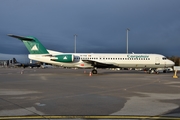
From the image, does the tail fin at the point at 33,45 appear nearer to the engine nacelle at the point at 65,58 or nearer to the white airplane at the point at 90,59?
the white airplane at the point at 90,59

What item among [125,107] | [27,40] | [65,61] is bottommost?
[125,107]

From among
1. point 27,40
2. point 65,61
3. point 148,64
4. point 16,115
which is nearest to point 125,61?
point 148,64

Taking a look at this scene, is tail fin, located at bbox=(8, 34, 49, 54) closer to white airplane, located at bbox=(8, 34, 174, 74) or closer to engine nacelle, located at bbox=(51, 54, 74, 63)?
white airplane, located at bbox=(8, 34, 174, 74)

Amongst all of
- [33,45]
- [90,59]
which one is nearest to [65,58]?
[90,59]

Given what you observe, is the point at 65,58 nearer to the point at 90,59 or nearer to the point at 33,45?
the point at 90,59

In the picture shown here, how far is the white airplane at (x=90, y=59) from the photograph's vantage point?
30.3 meters

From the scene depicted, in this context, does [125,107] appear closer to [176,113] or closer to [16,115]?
[176,113]

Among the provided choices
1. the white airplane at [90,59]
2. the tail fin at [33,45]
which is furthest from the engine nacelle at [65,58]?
the tail fin at [33,45]

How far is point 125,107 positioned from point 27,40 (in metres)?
25.7

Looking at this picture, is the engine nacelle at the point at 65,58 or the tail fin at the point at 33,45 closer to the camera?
the engine nacelle at the point at 65,58

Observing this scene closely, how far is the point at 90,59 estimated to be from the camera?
105 ft

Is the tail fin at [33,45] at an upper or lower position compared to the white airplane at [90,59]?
upper

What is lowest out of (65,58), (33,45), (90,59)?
(90,59)

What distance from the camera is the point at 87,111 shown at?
6.79 meters
